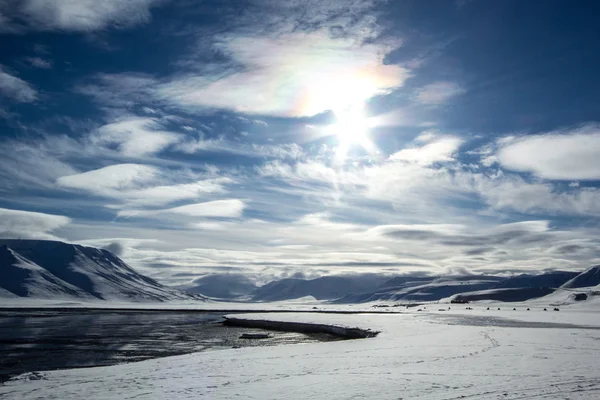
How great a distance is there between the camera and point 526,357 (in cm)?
2397

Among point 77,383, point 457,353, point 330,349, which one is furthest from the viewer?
point 330,349

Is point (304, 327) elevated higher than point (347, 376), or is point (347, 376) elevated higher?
point (347, 376)

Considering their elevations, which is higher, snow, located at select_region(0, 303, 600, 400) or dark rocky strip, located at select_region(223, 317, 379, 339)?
snow, located at select_region(0, 303, 600, 400)

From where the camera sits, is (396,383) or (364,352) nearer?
(396,383)

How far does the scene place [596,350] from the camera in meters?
26.7

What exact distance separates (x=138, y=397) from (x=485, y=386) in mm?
11949

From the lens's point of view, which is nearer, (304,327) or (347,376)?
(347,376)

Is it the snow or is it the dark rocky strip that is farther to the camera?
the dark rocky strip

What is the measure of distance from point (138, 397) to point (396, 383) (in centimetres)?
915

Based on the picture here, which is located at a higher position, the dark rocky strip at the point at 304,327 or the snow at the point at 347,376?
the snow at the point at 347,376

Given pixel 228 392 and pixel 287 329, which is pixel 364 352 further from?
pixel 287 329

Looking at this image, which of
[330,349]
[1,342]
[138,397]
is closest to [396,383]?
[138,397]

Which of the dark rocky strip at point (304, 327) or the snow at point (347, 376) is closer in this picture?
the snow at point (347, 376)

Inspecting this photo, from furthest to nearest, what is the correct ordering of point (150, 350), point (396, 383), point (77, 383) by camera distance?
point (150, 350) → point (77, 383) → point (396, 383)
